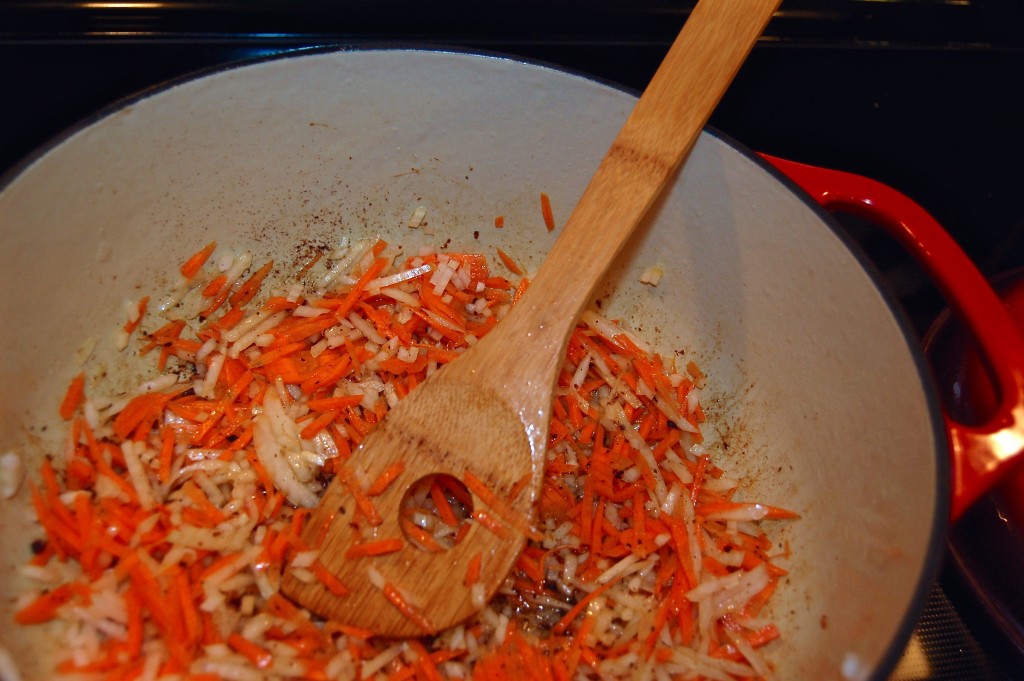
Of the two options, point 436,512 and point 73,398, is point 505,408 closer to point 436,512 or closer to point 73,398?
point 436,512

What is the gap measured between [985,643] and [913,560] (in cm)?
59

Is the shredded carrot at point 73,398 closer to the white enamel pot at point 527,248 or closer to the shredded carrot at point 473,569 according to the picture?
the white enamel pot at point 527,248

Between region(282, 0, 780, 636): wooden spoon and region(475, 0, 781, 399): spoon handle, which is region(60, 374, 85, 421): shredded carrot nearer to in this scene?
region(282, 0, 780, 636): wooden spoon

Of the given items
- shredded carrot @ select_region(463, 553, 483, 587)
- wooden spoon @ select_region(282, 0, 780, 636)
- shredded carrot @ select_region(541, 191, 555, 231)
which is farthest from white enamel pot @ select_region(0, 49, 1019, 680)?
shredded carrot @ select_region(463, 553, 483, 587)

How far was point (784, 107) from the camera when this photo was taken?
2.01 m

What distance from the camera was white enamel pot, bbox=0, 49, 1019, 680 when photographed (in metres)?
1.36

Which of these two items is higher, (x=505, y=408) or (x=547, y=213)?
(x=547, y=213)

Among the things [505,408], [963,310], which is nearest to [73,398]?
[505,408]

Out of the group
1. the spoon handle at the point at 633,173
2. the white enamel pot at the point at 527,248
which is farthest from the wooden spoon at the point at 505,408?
the white enamel pot at the point at 527,248

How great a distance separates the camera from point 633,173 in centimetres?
157

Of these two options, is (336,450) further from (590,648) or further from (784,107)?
(784,107)

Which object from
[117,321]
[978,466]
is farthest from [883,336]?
[117,321]

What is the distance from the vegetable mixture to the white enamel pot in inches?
2.6

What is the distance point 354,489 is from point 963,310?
129 cm
